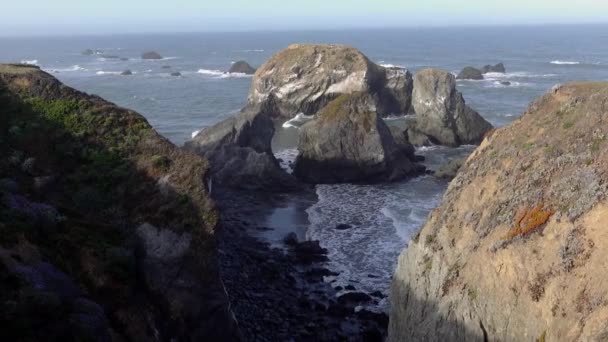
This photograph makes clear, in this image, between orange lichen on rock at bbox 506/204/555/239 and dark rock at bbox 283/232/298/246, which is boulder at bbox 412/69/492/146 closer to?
dark rock at bbox 283/232/298/246

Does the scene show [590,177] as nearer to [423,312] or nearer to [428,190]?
[423,312]

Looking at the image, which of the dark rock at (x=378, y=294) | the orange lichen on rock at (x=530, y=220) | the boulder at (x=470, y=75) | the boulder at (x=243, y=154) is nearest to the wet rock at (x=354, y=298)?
the dark rock at (x=378, y=294)

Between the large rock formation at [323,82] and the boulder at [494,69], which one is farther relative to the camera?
the boulder at [494,69]

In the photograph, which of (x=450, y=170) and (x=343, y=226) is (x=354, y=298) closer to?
(x=343, y=226)

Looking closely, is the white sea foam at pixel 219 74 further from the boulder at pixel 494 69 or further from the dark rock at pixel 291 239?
the dark rock at pixel 291 239

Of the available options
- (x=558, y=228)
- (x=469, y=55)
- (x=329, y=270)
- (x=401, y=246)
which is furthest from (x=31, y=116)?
(x=469, y=55)

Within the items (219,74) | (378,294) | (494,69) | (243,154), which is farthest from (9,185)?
(494,69)
